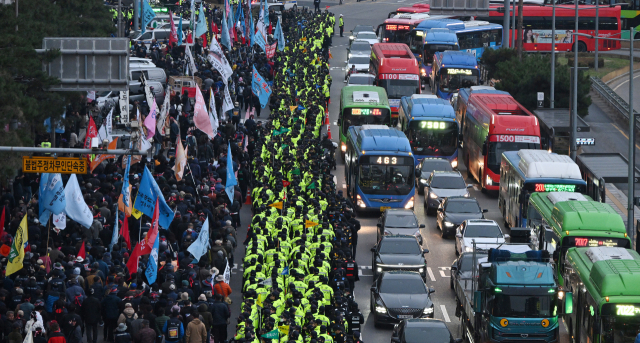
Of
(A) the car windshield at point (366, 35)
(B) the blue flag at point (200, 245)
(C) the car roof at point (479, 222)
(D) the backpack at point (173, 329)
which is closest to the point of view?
(D) the backpack at point (173, 329)

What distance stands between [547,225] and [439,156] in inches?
505

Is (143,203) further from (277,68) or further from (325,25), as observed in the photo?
(325,25)

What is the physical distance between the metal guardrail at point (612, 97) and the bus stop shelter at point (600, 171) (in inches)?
724

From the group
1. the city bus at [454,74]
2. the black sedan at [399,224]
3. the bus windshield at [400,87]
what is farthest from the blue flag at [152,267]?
the city bus at [454,74]

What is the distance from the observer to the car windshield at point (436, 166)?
39.3 meters

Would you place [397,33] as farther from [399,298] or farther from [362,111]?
[399,298]

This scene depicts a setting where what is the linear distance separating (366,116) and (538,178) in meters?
11.7

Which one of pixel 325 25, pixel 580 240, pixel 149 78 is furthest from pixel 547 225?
pixel 325 25

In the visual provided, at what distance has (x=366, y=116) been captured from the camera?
4294 cm

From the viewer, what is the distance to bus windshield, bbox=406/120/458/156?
41.1 m

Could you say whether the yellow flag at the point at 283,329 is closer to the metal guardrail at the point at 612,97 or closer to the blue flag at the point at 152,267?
the blue flag at the point at 152,267

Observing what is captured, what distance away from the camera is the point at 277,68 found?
5656 centimetres

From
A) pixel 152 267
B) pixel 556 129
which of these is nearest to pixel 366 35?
pixel 556 129

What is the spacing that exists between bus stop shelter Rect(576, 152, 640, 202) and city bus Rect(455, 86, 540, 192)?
213 centimetres
